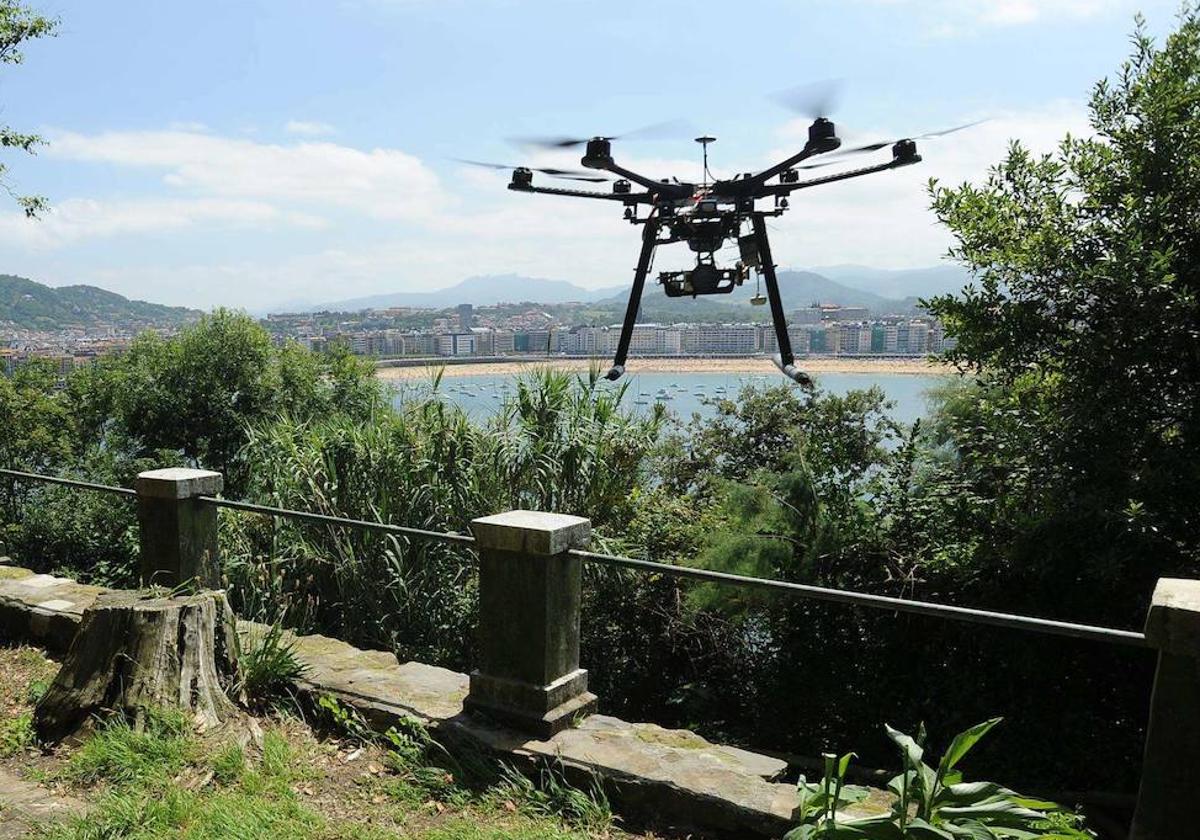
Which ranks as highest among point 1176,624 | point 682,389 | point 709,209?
point 709,209

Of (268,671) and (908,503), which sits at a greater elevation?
(908,503)

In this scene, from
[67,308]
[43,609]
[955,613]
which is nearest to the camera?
[955,613]

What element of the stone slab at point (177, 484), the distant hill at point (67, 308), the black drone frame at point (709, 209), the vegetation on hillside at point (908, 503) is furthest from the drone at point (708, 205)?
the distant hill at point (67, 308)

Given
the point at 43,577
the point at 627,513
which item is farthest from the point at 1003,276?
the point at 43,577

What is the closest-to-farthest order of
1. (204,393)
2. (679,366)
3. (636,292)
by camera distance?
(636,292)
(204,393)
(679,366)

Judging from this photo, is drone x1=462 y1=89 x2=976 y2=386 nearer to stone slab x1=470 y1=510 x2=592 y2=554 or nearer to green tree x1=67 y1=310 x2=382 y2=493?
green tree x1=67 y1=310 x2=382 y2=493

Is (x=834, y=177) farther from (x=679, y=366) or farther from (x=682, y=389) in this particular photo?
(x=679, y=366)

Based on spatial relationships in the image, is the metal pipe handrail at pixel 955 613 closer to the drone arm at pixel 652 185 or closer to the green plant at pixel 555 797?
the green plant at pixel 555 797

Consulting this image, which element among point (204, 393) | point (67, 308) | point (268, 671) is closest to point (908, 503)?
point (268, 671)
